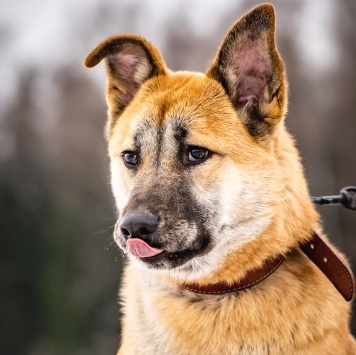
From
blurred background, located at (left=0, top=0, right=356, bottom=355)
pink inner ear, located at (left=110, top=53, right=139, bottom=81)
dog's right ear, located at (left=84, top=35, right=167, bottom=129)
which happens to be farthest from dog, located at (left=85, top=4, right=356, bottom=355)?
blurred background, located at (left=0, top=0, right=356, bottom=355)

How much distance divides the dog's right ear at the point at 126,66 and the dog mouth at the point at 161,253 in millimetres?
1193

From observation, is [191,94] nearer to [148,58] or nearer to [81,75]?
[148,58]

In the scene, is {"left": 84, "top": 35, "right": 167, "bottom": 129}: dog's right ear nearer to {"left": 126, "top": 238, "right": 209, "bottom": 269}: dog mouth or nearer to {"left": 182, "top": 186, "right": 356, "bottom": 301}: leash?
{"left": 126, "top": 238, "right": 209, "bottom": 269}: dog mouth

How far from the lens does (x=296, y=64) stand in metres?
20.2

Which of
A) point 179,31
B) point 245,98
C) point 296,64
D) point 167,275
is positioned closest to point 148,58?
point 245,98

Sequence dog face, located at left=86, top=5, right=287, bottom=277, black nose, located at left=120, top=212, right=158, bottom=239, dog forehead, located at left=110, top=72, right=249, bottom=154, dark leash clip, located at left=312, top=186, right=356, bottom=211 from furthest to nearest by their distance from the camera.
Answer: dark leash clip, located at left=312, top=186, right=356, bottom=211, dog forehead, located at left=110, top=72, right=249, bottom=154, dog face, located at left=86, top=5, right=287, bottom=277, black nose, located at left=120, top=212, right=158, bottom=239

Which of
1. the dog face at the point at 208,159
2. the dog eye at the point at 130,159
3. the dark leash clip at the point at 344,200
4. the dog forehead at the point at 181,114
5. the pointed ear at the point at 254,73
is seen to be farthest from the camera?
the dark leash clip at the point at 344,200

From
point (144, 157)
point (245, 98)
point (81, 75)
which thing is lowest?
point (81, 75)

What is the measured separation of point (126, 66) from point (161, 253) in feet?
4.86

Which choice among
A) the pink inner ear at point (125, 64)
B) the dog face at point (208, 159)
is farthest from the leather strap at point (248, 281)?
the pink inner ear at point (125, 64)

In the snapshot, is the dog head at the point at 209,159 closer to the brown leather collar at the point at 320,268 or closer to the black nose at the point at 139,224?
the black nose at the point at 139,224

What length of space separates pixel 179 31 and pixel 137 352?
66.8ft

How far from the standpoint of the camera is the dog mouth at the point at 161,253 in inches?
135

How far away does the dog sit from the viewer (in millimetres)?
3428
